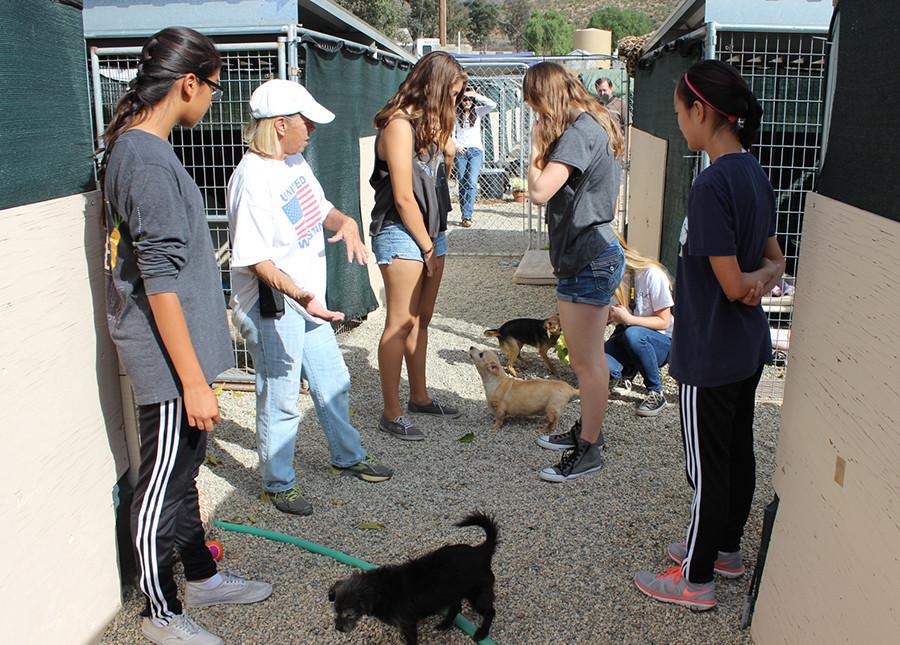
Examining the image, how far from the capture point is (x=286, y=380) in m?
3.56

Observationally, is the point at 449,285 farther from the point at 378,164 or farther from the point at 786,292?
the point at 378,164

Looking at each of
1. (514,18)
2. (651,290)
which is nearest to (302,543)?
(651,290)

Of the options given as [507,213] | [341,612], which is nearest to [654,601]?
[341,612]

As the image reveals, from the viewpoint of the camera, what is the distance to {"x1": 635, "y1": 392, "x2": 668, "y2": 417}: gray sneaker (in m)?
5.02

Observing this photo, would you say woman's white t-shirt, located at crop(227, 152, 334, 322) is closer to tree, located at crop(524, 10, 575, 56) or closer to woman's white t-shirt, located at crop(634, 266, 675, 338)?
woman's white t-shirt, located at crop(634, 266, 675, 338)

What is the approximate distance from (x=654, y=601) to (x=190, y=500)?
1.78 meters

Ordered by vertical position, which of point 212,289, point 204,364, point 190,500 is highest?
point 212,289

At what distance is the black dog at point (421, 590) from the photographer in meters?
2.61

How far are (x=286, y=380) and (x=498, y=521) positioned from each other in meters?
1.18

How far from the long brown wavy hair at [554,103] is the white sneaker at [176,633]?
2486 mm

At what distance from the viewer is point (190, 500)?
285 centimetres

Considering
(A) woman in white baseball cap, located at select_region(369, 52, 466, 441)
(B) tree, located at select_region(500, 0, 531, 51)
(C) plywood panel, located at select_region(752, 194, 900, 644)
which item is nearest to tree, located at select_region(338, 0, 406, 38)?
(A) woman in white baseball cap, located at select_region(369, 52, 466, 441)

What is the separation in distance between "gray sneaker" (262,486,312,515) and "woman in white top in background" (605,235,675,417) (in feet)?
7.42

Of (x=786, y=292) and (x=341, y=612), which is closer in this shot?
(x=341, y=612)
